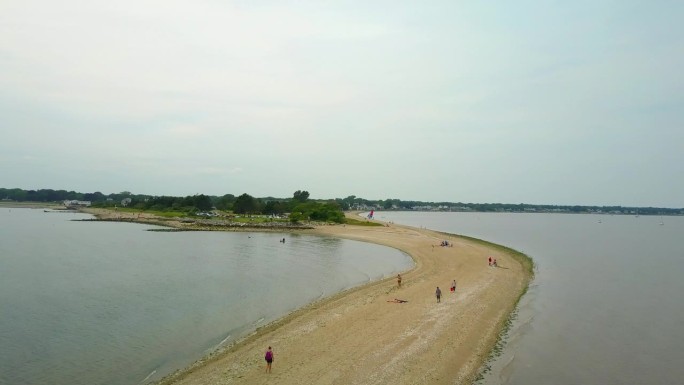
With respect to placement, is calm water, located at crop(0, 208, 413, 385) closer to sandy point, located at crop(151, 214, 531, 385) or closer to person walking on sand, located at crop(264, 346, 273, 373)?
sandy point, located at crop(151, 214, 531, 385)

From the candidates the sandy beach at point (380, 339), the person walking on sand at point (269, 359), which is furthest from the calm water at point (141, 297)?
the person walking on sand at point (269, 359)

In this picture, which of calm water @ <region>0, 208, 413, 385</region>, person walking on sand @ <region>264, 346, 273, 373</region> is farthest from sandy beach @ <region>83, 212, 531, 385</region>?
calm water @ <region>0, 208, 413, 385</region>

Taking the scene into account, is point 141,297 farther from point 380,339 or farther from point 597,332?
point 597,332

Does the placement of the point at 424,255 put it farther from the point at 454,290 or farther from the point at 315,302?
the point at 315,302

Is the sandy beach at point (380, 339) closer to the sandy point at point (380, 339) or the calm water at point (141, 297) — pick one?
the sandy point at point (380, 339)

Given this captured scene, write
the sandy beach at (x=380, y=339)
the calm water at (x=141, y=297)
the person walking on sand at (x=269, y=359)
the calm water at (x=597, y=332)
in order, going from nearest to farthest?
1. the sandy beach at (x=380, y=339)
2. the person walking on sand at (x=269, y=359)
3. the calm water at (x=597, y=332)
4. the calm water at (x=141, y=297)

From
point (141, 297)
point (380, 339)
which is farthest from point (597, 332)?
point (141, 297)
